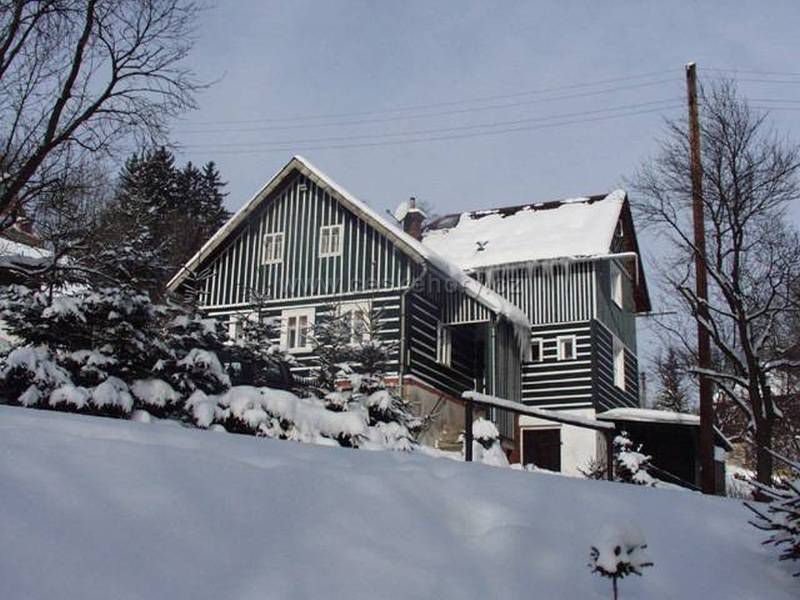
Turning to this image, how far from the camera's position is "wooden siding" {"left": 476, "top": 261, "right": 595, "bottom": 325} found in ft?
96.6

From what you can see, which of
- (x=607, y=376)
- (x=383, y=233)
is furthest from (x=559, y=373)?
(x=383, y=233)

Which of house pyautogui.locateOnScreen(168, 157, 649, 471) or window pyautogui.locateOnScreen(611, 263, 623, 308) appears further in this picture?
window pyautogui.locateOnScreen(611, 263, 623, 308)

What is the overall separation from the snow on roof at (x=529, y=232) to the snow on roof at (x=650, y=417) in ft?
15.6

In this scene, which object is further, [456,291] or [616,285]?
[616,285]

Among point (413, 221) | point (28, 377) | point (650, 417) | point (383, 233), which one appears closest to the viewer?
point (28, 377)

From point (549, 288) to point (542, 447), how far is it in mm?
4959

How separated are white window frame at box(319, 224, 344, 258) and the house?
0.03 meters

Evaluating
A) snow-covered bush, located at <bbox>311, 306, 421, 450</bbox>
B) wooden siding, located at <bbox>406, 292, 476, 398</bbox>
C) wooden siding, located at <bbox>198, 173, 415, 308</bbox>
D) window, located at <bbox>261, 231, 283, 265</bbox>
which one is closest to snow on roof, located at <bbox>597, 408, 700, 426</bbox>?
wooden siding, located at <bbox>406, 292, 476, 398</bbox>

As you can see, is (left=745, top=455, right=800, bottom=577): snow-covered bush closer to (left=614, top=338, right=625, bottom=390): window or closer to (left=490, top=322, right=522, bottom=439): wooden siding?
(left=490, top=322, right=522, bottom=439): wooden siding

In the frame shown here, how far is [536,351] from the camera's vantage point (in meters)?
29.8

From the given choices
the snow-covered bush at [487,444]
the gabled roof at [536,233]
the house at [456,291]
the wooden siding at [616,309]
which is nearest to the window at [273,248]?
the house at [456,291]

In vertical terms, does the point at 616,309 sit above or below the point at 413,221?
below

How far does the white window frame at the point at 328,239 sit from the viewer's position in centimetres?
2598

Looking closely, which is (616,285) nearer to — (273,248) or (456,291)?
(456,291)
